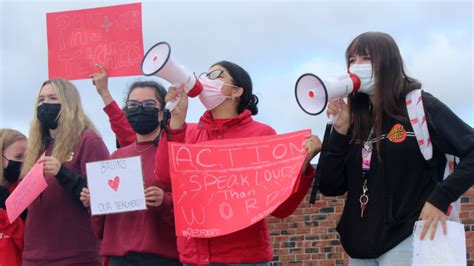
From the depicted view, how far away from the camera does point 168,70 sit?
3.47 meters

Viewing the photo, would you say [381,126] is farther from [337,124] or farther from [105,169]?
[105,169]

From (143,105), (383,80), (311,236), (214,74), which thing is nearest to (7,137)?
(143,105)

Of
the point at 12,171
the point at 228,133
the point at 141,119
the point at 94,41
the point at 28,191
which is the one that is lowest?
the point at 28,191

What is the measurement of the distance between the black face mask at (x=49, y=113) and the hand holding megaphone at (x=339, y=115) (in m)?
1.91

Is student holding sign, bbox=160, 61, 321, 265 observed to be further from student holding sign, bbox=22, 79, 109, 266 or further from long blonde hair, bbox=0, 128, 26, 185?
long blonde hair, bbox=0, 128, 26, 185

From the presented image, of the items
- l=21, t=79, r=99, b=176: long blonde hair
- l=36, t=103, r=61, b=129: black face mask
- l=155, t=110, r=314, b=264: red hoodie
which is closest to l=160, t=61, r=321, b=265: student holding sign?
l=155, t=110, r=314, b=264: red hoodie

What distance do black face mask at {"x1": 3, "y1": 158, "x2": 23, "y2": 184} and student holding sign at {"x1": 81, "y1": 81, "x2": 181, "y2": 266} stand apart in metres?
1.07

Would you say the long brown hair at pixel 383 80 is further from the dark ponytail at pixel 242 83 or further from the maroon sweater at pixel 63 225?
the maroon sweater at pixel 63 225

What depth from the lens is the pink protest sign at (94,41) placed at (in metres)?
4.29

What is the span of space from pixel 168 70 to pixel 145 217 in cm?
93

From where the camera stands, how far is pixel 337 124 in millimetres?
3402

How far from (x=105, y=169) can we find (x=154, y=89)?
668 millimetres

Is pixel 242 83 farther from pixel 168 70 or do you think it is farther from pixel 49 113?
pixel 49 113

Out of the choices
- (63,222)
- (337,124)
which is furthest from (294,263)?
(337,124)
